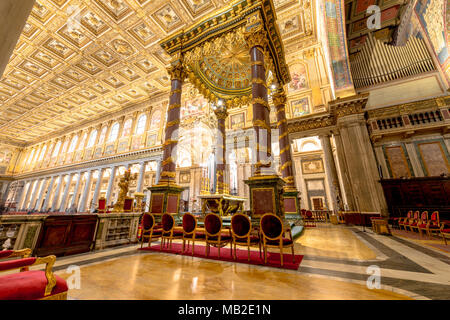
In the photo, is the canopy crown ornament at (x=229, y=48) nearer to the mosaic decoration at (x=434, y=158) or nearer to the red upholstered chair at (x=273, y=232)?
the red upholstered chair at (x=273, y=232)

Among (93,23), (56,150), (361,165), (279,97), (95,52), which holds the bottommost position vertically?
(361,165)

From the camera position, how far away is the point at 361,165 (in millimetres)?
8461

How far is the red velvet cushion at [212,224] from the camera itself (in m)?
3.33

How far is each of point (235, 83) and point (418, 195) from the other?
34.1ft

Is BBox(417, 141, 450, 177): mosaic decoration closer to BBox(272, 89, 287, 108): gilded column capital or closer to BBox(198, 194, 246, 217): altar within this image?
BBox(272, 89, 287, 108): gilded column capital

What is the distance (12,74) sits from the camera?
13.5m

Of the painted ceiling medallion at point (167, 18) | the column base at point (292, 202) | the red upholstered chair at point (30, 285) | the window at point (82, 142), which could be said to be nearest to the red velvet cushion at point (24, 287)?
the red upholstered chair at point (30, 285)

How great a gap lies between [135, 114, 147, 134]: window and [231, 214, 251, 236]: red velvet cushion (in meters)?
17.0

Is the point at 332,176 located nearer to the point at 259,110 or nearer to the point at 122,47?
the point at 259,110

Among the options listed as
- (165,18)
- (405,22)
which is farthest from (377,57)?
(165,18)

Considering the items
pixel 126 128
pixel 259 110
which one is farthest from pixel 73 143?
pixel 259 110

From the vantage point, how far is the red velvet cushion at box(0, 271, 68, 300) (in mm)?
Answer: 969

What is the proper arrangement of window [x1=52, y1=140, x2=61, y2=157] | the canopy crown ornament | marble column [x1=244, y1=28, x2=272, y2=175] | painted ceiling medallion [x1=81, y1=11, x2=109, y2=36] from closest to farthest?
marble column [x1=244, y1=28, x2=272, y2=175], the canopy crown ornament, painted ceiling medallion [x1=81, y1=11, x2=109, y2=36], window [x1=52, y1=140, x2=61, y2=157]

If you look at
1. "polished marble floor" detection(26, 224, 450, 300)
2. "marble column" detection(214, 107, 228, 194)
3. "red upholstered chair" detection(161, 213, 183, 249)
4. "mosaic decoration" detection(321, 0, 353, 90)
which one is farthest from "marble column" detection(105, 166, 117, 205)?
"mosaic decoration" detection(321, 0, 353, 90)
